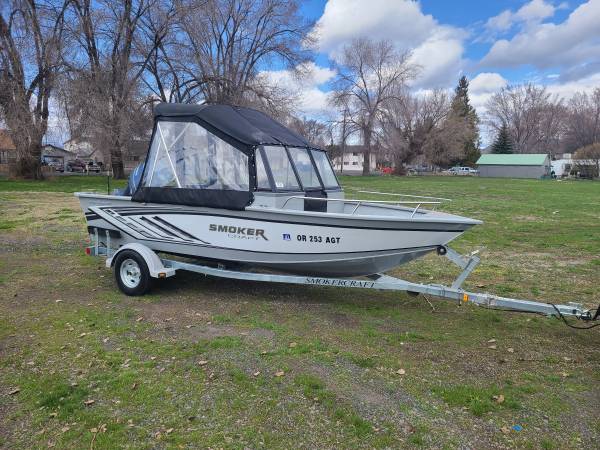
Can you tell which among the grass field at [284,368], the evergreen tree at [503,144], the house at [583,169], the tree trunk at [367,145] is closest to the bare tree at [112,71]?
the grass field at [284,368]

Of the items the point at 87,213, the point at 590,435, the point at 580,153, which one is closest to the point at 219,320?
the point at 87,213

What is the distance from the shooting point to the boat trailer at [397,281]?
16.1ft

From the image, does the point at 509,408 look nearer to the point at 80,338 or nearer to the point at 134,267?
the point at 80,338

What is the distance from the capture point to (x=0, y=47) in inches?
1180

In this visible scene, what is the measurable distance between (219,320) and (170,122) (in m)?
2.95

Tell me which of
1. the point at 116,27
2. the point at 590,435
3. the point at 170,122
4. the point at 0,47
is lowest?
the point at 590,435

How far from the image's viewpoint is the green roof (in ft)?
255

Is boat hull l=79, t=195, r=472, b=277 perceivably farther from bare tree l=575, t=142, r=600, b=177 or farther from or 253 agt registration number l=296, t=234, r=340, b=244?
bare tree l=575, t=142, r=600, b=177

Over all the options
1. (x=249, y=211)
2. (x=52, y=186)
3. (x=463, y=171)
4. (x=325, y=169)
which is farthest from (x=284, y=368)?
(x=463, y=171)

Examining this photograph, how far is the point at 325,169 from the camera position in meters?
7.71

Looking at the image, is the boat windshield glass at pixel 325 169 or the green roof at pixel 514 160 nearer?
the boat windshield glass at pixel 325 169

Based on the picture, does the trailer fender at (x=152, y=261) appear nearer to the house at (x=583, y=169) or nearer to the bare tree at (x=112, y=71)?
the bare tree at (x=112, y=71)

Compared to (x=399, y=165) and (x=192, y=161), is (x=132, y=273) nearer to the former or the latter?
(x=192, y=161)

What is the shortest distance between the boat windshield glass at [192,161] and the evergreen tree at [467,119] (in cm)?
6948
